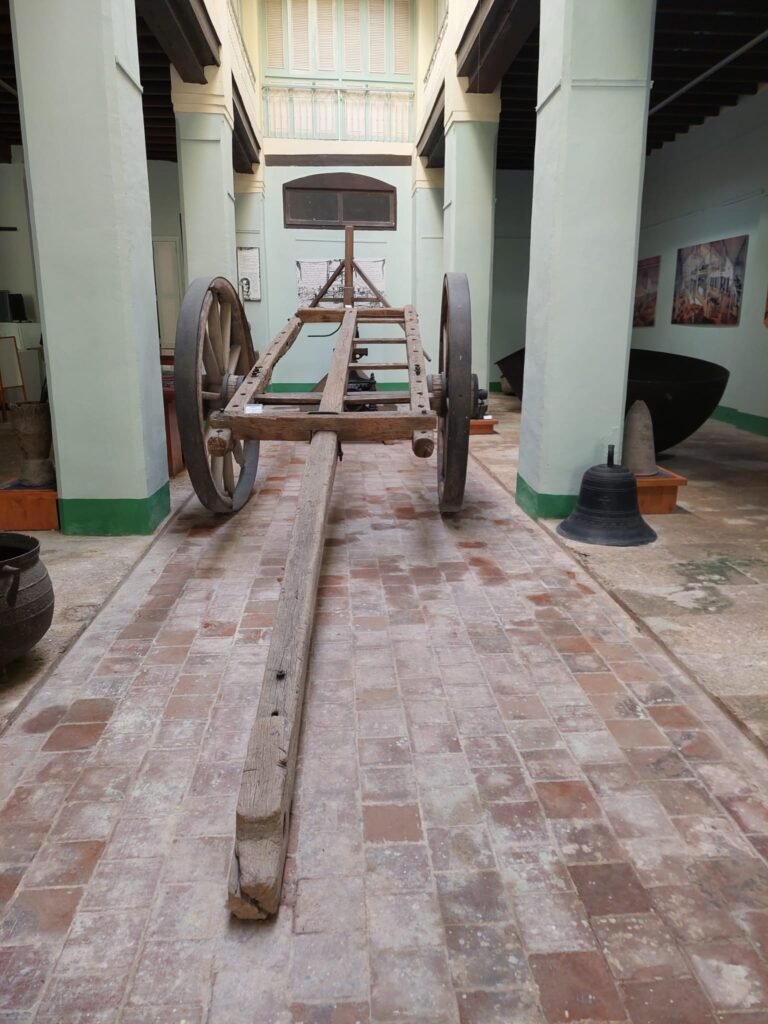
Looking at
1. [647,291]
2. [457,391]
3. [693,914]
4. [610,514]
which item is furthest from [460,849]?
[647,291]

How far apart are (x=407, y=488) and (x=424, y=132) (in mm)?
6932

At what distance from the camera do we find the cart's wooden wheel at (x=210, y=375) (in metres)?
4.31

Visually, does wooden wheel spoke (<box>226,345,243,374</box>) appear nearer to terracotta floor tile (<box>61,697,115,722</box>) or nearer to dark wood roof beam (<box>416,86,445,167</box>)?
terracotta floor tile (<box>61,697,115,722</box>)

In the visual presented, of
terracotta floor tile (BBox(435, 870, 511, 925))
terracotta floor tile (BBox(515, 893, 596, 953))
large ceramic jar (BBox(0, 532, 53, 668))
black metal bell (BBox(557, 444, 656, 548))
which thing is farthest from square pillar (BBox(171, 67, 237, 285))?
terracotta floor tile (BBox(515, 893, 596, 953))

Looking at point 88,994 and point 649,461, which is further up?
point 649,461

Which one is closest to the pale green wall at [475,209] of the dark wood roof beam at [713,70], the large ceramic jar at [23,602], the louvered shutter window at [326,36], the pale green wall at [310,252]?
the dark wood roof beam at [713,70]

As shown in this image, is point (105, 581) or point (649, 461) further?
point (649, 461)

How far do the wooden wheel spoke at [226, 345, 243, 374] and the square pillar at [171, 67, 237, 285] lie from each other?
93.9 inches

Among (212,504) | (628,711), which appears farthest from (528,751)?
(212,504)

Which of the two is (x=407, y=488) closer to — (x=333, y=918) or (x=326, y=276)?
(x=333, y=918)

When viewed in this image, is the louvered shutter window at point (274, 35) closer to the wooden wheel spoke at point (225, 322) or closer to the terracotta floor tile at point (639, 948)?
the wooden wheel spoke at point (225, 322)

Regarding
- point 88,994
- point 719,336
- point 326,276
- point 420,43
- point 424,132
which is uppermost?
point 420,43

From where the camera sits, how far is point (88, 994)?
1.53 meters

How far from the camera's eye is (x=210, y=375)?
4.91m
